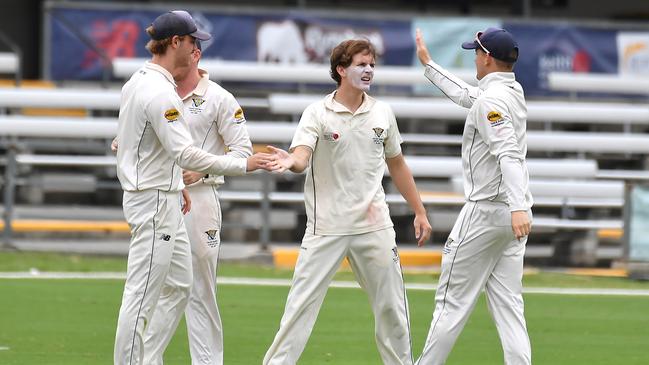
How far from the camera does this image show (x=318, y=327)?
1295cm

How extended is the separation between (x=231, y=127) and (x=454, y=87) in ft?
5.01

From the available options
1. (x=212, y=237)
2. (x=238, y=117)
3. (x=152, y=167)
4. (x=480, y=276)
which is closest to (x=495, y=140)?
(x=480, y=276)

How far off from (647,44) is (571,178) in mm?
4206

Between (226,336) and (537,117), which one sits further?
(537,117)

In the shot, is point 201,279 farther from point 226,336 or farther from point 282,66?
point 282,66

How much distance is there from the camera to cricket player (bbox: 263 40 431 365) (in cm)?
870

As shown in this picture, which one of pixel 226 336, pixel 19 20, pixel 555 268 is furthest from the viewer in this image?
pixel 19 20

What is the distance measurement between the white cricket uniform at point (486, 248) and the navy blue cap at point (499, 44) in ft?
0.37

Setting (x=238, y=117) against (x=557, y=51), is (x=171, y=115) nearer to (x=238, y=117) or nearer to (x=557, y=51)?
(x=238, y=117)

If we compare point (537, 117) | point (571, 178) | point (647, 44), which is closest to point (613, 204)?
point (571, 178)

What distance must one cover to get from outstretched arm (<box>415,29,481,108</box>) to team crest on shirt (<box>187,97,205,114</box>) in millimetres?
1510

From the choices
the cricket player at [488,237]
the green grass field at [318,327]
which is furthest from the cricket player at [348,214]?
the green grass field at [318,327]

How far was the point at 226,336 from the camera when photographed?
12227mm

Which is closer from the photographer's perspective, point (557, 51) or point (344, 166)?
point (344, 166)
